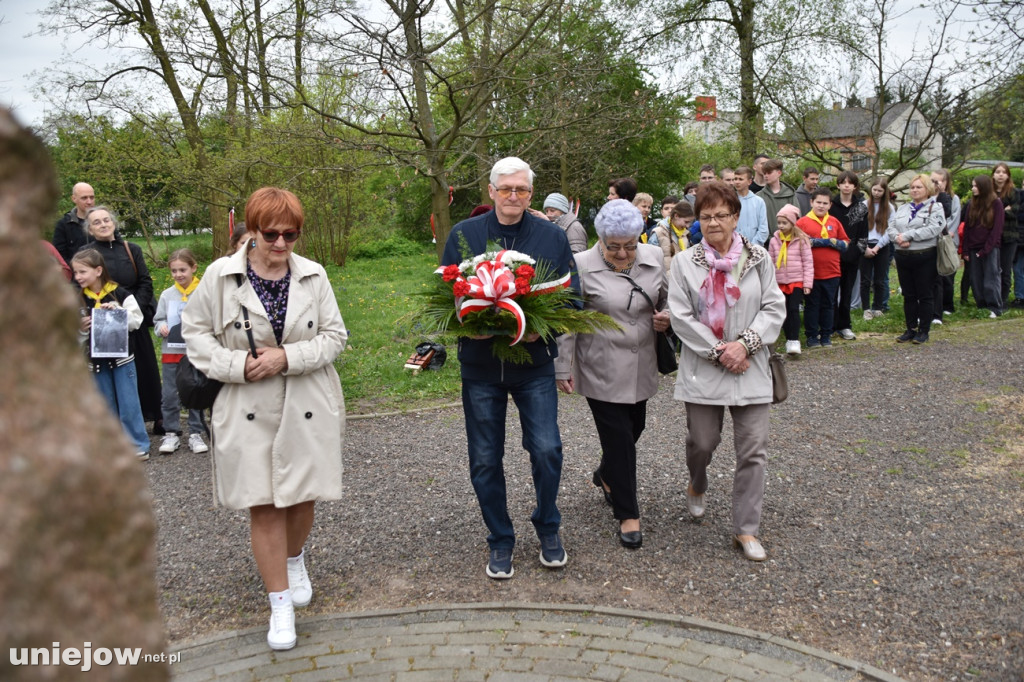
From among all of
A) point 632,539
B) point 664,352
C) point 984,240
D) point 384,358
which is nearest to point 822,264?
point 984,240

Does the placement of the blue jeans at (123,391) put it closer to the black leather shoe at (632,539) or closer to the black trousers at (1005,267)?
the black leather shoe at (632,539)

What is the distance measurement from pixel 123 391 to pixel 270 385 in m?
4.09

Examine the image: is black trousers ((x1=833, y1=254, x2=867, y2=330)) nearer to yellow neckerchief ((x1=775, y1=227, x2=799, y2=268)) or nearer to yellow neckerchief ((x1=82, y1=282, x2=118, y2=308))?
yellow neckerchief ((x1=775, y1=227, x2=799, y2=268))

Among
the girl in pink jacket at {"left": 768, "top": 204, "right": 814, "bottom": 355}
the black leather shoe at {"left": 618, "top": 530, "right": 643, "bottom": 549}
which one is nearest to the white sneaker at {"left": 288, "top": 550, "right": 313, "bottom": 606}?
the black leather shoe at {"left": 618, "top": 530, "right": 643, "bottom": 549}

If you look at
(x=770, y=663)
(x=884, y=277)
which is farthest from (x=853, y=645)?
(x=884, y=277)

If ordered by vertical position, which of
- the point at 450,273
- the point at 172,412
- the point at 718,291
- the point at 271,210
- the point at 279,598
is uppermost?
the point at 271,210

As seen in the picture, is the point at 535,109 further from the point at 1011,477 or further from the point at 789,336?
the point at 1011,477

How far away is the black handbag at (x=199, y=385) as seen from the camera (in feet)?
13.5

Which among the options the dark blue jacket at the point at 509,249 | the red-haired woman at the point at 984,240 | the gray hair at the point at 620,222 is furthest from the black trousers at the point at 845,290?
the dark blue jacket at the point at 509,249

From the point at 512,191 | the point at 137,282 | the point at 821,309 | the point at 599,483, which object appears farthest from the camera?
the point at 821,309

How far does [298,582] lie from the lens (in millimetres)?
4625

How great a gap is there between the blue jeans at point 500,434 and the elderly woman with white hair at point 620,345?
37 cm

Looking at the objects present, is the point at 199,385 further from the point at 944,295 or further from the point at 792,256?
the point at 944,295

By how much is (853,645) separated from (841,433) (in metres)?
3.76
